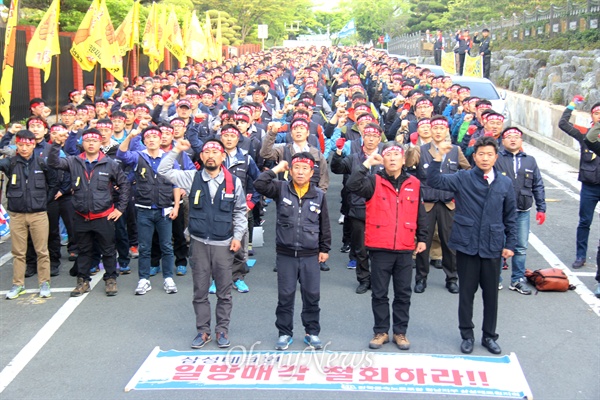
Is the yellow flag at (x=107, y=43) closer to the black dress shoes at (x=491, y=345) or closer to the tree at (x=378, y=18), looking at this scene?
the black dress shoes at (x=491, y=345)

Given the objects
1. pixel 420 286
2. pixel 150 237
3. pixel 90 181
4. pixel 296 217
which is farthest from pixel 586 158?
pixel 90 181

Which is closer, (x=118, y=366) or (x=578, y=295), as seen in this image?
(x=118, y=366)

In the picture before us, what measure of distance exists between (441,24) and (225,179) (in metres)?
54.2

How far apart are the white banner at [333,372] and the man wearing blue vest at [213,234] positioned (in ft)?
1.33

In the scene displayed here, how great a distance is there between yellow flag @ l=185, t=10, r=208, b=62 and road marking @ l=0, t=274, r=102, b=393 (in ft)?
48.8

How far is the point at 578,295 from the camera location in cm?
873

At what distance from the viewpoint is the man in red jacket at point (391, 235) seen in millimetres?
7188

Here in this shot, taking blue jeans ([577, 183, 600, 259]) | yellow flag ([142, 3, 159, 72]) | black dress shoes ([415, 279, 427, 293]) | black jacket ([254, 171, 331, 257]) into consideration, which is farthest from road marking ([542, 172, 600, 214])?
yellow flag ([142, 3, 159, 72])

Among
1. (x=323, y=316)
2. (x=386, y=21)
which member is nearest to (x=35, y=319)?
(x=323, y=316)

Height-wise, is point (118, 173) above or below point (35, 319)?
above

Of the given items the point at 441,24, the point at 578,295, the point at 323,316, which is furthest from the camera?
the point at 441,24

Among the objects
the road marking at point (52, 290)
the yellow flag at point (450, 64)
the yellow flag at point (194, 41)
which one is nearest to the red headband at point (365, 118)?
the road marking at point (52, 290)

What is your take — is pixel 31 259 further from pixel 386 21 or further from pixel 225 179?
pixel 386 21

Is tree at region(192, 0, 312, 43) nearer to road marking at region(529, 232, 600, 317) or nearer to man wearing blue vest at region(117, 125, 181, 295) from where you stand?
road marking at region(529, 232, 600, 317)
